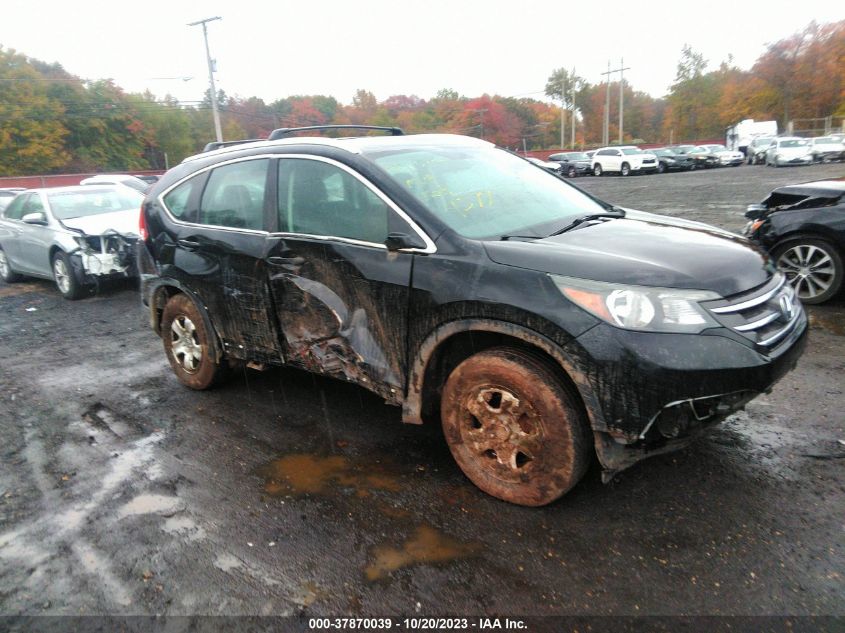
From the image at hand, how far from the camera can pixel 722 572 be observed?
2617 millimetres

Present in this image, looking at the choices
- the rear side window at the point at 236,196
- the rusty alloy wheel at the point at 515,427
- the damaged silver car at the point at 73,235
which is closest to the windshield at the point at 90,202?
the damaged silver car at the point at 73,235

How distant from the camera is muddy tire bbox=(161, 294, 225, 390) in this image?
15.4 feet

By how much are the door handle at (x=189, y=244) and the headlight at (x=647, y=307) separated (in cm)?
295

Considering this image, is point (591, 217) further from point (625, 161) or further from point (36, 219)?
point (625, 161)

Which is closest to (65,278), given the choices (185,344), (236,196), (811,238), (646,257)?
(185,344)

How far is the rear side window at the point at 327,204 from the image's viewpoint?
3.51 m

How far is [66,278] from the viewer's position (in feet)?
29.7

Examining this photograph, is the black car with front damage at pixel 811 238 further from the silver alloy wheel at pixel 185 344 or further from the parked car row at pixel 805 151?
the parked car row at pixel 805 151

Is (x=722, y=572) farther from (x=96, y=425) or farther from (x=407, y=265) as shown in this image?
(x=96, y=425)

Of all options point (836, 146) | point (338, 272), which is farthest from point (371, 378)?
point (836, 146)

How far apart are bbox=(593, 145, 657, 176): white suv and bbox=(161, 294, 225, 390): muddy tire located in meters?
34.5

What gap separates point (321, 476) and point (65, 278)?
7.41 meters

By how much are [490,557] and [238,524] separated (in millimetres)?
1328

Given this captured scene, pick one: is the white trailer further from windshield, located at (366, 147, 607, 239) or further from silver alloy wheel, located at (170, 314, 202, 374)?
silver alloy wheel, located at (170, 314, 202, 374)
